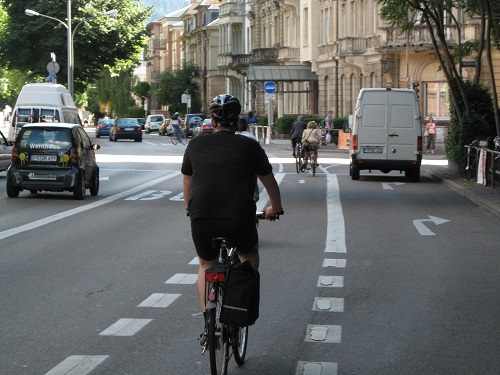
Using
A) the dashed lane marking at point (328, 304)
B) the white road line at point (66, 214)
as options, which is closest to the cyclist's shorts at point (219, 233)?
the dashed lane marking at point (328, 304)

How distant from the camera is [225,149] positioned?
6.79 m

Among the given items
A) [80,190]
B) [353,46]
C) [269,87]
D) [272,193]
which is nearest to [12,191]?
[80,190]

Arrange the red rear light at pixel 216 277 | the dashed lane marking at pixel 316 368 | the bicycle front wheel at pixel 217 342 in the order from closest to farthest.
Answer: the bicycle front wheel at pixel 217 342
the red rear light at pixel 216 277
the dashed lane marking at pixel 316 368

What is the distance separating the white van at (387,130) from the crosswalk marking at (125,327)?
Result: 21095mm

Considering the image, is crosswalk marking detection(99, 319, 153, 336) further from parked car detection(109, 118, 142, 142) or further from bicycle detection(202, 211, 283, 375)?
parked car detection(109, 118, 142, 142)

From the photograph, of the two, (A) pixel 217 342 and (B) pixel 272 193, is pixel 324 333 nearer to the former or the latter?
(B) pixel 272 193

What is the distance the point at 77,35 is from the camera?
71688 millimetres

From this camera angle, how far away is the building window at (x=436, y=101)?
2142 inches

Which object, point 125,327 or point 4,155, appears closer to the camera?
point 125,327

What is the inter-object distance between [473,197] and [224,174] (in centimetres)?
1724

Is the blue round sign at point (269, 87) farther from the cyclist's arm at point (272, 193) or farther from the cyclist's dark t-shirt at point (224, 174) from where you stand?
the cyclist's dark t-shirt at point (224, 174)

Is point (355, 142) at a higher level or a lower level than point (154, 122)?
higher

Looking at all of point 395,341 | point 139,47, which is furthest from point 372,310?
point 139,47

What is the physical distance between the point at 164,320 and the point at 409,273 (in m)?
3.83
